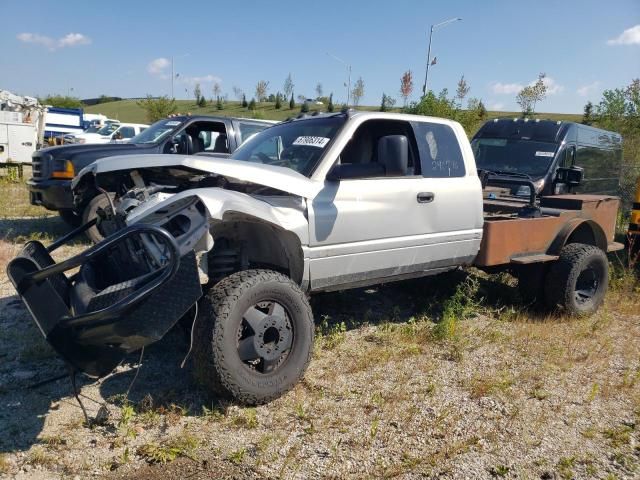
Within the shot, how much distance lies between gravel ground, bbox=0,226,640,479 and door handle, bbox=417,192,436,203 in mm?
1215

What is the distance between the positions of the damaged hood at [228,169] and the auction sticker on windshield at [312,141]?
0.40 metres

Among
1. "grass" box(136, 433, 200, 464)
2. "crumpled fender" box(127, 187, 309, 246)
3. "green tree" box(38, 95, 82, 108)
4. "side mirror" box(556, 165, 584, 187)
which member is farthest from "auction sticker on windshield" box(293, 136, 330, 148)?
"green tree" box(38, 95, 82, 108)

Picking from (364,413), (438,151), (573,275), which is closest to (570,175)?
(573,275)

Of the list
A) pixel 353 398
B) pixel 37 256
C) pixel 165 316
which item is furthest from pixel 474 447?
pixel 37 256

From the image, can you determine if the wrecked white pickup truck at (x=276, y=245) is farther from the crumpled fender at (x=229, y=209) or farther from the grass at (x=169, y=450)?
the grass at (x=169, y=450)

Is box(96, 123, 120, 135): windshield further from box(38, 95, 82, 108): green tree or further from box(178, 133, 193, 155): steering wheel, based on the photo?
box(38, 95, 82, 108): green tree

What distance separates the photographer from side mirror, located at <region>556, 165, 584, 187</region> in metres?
7.72

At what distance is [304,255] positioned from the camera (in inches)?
150

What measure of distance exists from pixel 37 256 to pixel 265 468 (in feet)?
7.18

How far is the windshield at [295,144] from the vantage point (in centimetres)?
416

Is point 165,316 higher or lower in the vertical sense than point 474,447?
higher

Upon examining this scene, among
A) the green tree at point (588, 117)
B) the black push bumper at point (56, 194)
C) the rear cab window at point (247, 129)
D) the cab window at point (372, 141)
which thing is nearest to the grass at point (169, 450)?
the cab window at point (372, 141)

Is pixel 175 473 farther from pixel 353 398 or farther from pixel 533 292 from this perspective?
pixel 533 292

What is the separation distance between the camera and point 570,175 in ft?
26.3
